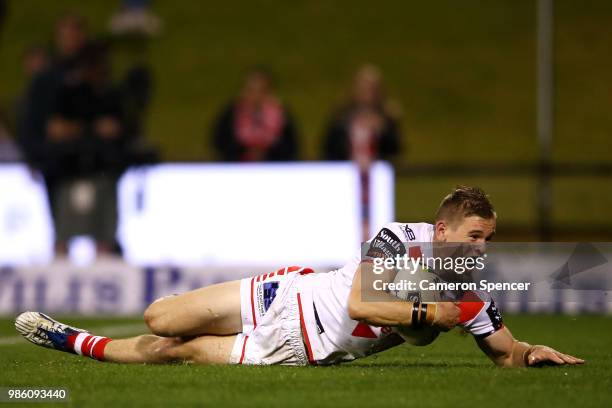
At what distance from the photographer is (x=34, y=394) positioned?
20.5 feet

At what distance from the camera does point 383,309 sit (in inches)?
265

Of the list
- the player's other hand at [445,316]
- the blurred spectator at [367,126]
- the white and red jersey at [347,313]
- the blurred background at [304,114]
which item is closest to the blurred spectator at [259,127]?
A: the blurred background at [304,114]

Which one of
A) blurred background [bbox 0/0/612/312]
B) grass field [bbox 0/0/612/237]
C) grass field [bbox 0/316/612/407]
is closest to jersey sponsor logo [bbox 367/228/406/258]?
grass field [bbox 0/316/612/407]

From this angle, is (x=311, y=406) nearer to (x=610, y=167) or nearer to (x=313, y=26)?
(x=610, y=167)

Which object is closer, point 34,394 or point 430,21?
point 34,394

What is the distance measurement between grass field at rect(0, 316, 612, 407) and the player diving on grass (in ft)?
0.49

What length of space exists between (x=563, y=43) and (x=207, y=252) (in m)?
16.8

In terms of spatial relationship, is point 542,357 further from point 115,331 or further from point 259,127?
point 259,127

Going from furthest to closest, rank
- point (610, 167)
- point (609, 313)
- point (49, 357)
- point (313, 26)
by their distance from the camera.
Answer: point (313, 26) → point (610, 167) → point (609, 313) → point (49, 357)

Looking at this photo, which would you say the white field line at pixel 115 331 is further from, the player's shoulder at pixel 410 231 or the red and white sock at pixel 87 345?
the player's shoulder at pixel 410 231

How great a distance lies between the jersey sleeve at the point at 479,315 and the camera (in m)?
7.00

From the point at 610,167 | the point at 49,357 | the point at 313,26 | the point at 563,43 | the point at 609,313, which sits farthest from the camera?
the point at 313,26

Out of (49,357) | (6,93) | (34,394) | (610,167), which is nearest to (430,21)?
(6,93)

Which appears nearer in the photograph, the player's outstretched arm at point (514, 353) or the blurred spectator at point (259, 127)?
the player's outstretched arm at point (514, 353)
